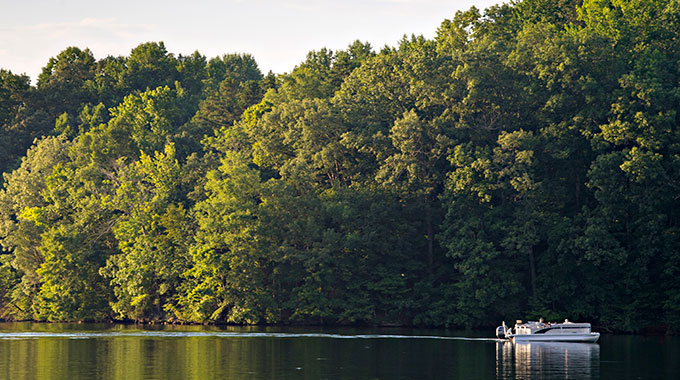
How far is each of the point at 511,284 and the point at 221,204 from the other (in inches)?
938

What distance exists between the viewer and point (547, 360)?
4341 centimetres

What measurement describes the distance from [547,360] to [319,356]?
10.4m

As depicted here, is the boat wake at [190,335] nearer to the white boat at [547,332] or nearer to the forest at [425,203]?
the white boat at [547,332]

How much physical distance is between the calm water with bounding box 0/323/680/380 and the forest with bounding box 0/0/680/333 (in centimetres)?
727

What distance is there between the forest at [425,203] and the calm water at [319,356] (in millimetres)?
7273

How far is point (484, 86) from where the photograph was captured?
7131 cm

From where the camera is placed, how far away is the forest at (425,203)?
65688 millimetres

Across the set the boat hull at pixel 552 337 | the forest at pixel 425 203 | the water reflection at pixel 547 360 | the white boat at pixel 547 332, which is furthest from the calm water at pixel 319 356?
the forest at pixel 425 203

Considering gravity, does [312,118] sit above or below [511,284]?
above

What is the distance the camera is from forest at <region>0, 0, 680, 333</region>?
65688 mm

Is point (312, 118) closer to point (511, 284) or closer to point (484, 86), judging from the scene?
point (484, 86)

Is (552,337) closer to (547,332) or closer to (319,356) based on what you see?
(547,332)

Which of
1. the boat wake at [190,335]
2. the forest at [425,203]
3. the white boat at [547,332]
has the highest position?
the forest at [425,203]

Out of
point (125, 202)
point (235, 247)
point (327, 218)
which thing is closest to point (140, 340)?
point (235, 247)
